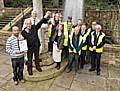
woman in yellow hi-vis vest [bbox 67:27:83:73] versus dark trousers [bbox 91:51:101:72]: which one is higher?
woman in yellow hi-vis vest [bbox 67:27:83:73]

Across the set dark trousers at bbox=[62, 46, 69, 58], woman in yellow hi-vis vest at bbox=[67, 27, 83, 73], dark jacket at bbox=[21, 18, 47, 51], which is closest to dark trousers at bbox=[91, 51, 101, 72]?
woman in yellow hi-vis vest at bbox=[67, 27, 83, 73]

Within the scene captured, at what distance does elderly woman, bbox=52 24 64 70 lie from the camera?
6.59m

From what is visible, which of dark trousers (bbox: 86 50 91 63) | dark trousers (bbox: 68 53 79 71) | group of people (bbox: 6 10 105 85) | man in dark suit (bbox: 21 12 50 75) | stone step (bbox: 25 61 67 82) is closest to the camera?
man in dark suit (bbox: 21 12 50 75)

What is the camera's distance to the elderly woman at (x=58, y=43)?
6.59 metres

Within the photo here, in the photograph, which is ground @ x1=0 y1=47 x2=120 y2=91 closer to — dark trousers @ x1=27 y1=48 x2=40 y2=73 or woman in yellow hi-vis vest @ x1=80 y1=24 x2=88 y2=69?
woman in yellow hi-vis vest @ x1=80 y1=24 x2=88 y2=69

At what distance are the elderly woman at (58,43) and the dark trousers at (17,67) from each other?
1.19 metres

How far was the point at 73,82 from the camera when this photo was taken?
6488 millimetres

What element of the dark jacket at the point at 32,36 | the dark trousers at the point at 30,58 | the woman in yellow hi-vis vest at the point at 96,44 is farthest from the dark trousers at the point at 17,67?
the woman in yellow hi-vis vest at the point at 96,44

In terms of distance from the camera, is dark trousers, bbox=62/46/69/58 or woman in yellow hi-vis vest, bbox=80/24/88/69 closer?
woman in yellow hi-vis vest, bbox=80/24/88/69

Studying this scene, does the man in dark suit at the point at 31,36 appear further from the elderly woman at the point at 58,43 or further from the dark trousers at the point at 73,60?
the dark trousers at the point at 73,60

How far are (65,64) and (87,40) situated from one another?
1.13m

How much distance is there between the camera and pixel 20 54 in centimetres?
586

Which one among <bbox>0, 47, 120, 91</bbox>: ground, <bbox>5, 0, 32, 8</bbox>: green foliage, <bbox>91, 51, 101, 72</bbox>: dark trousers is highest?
<bbox>5, 0, 32, 8</bbox>: green foliage

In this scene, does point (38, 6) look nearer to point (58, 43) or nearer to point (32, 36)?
point (32, 36)
